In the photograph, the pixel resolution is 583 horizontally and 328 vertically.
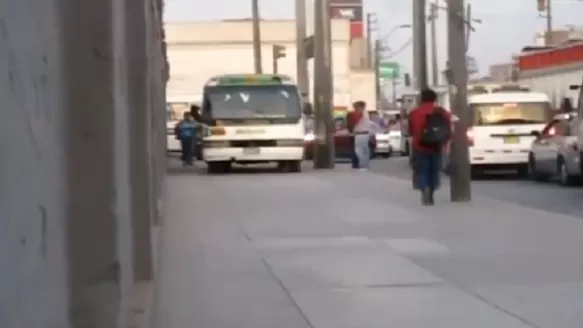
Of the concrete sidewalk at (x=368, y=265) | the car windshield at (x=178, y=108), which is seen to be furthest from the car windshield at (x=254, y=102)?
the car windshield at (x=178, y=108)

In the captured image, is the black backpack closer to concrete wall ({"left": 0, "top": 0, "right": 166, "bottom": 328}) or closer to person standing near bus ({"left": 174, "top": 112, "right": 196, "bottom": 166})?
concrete wall ({"left": 0, "top": 0, "right": 166, "bottom": 328})

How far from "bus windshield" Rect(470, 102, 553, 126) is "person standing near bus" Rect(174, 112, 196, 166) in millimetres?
9548

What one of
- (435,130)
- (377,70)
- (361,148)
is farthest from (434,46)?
(435,130)

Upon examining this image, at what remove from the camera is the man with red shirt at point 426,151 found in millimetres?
17938

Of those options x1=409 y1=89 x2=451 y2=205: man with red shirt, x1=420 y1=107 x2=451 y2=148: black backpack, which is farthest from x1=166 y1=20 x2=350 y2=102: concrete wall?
x1=420 y1=107 x2=451 y2=148: black backpack

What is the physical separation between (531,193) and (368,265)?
12.0 m

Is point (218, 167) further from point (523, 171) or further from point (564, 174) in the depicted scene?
point (564, 174)

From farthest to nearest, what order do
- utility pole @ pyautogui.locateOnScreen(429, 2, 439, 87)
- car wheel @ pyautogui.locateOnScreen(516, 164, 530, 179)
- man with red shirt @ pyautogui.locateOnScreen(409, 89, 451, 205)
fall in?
utility pole @ pyautogui.locateOnScreen(429, 2, 439, 87)
car wheel @ pyautogui.locateOnScreen(516, 164, 530, 179)
man with red shirt @ pyautogui.locateOnScreen(409, 89, 451, 205)

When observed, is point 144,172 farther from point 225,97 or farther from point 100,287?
point 225,97

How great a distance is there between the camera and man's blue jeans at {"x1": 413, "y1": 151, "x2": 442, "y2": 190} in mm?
18062

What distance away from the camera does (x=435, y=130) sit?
17781 mm

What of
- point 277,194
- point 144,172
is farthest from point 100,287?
point 277,194

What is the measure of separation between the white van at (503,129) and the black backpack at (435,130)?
9302mm

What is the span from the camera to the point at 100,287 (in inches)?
201
